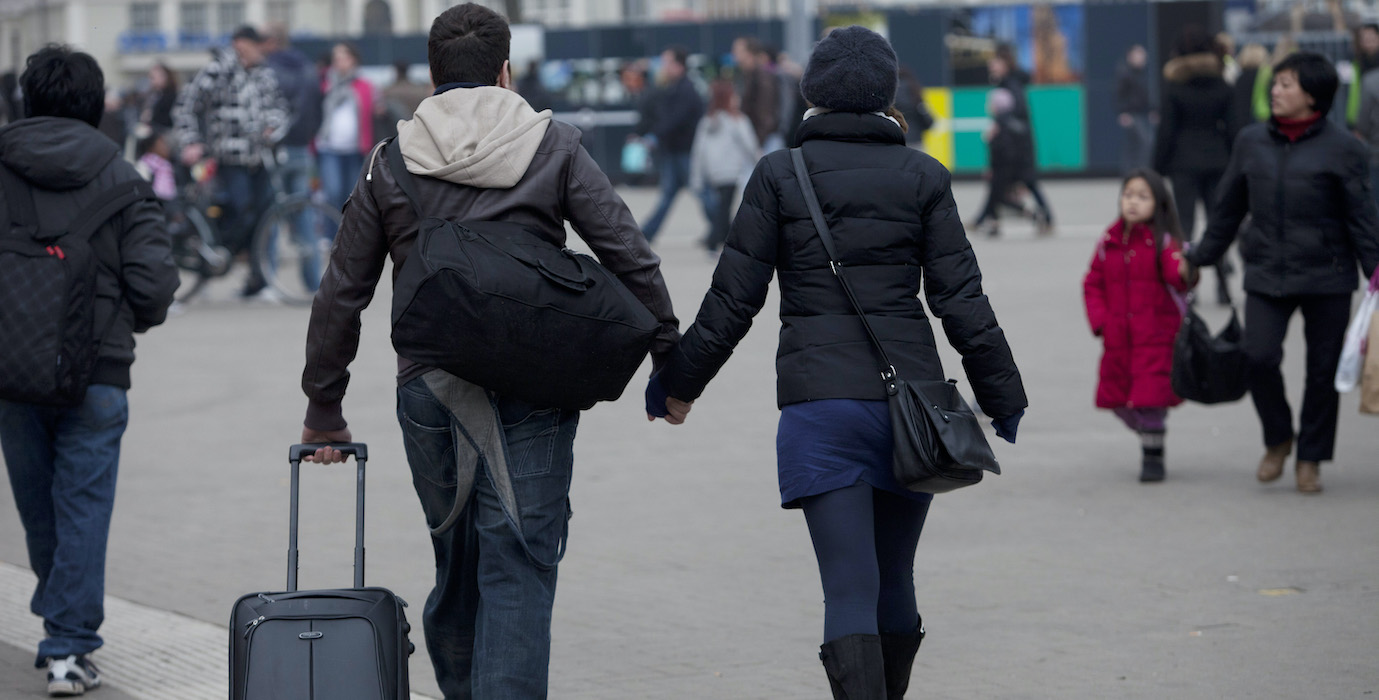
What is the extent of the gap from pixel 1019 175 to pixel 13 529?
528 inches

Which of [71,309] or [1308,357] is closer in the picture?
[71,309]

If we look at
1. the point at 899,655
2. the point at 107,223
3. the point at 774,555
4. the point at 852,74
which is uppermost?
the point at 852,74

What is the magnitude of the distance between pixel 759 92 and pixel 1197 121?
6.50 metres

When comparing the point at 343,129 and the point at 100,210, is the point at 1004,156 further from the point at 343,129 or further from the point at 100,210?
the point at 100,210

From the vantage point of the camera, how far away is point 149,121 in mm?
16234

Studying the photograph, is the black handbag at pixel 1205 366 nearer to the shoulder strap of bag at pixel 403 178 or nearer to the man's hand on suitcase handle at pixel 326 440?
the man's hand on suitcase handle at pixel 326 440

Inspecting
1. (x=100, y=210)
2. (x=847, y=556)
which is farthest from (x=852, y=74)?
(x=100, y=210)

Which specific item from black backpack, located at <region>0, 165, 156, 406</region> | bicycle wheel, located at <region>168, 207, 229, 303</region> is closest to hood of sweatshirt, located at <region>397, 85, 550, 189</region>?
black backpack, located at <region>0, 165, 156, 406</region>

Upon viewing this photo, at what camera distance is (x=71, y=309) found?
190 inches

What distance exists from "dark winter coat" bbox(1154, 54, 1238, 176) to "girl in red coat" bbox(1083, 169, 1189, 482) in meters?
5.30

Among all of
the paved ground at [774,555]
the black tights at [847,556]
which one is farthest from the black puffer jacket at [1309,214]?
the black tights at [847,556]

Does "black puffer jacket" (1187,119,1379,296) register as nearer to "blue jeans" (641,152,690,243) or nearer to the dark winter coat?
the dark winter coat

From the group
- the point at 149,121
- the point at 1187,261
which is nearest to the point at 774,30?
the point at 149,121

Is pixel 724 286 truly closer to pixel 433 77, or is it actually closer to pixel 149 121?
pixel 433 77
